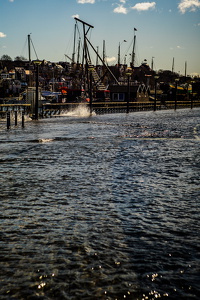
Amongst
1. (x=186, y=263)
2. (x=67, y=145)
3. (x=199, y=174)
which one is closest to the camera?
(x=186, y=263)

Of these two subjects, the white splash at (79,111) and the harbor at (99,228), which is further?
the white splash at (79,111)

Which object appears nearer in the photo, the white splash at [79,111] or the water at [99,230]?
the water at [99,230]

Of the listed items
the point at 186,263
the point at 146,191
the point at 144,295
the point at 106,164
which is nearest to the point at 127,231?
the point at 186,263

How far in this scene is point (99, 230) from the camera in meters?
5.52

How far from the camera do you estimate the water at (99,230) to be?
12.8 feet

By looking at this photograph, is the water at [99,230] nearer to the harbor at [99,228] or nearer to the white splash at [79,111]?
the harbor at [99,228]

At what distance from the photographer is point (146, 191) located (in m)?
7.89

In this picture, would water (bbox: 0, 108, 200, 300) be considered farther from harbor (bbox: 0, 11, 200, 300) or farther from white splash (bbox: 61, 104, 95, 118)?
white splash (bbox: 61, 104, 95, 118)

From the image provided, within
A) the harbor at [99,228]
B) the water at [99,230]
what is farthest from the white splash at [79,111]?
the water at [99,230]

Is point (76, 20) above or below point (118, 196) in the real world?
above

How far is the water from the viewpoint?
3.89 m

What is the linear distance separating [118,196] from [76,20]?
226ft

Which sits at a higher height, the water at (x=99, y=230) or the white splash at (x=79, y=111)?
the white splash at (x=79, y=111)

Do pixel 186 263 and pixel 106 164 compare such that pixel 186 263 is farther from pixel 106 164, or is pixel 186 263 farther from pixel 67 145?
pixel 67 145
